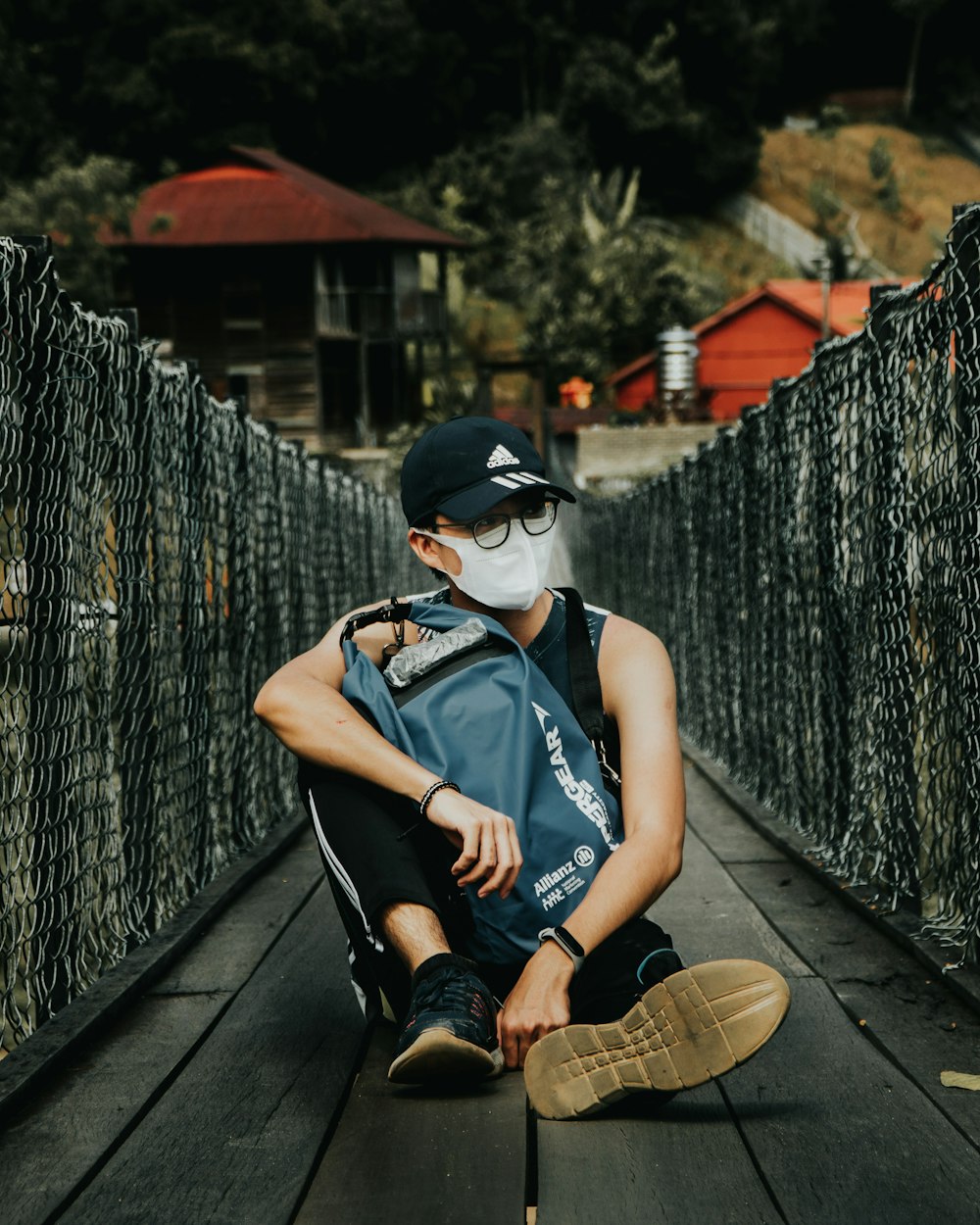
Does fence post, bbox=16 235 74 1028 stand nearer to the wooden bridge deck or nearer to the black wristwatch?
the wooden bridge deck

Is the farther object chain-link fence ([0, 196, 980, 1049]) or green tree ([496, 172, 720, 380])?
green tree ([496, 172, 720, 380])

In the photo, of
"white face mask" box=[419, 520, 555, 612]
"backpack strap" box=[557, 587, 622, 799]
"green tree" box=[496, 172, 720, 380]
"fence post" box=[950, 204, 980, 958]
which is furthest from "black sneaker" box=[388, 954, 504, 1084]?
"green tree" box=[496, 172, 720, 380]

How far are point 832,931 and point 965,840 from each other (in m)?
0.64

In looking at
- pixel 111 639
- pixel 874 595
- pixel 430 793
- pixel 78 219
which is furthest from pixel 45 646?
pixel 78 219

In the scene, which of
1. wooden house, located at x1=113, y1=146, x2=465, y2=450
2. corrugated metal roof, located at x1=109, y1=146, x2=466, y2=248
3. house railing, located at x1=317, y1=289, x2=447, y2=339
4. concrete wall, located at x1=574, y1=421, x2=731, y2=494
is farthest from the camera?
house railing, located at x1=317, y1=289, x2=447, y2=339

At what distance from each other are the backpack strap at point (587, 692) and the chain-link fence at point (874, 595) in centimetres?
74

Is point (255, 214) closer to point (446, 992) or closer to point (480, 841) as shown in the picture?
point (480, 841)

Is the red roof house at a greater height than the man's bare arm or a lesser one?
lesser

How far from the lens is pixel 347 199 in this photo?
47.5m

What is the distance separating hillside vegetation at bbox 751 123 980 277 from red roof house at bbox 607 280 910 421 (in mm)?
26442

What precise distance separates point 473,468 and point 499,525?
128mm

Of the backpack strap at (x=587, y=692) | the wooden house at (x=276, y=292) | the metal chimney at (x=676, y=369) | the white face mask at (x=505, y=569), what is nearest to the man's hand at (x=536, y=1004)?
the backpack strap at (x=587, y=692)

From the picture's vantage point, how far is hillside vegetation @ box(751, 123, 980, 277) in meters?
72.0

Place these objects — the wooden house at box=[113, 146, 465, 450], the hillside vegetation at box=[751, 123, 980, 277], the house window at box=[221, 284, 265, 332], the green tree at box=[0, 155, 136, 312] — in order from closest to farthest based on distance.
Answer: the green tree at box=[0, 155, 136, 312] → the wooden house at box=[113, 146, 465, 450] → the house window at box=[221, 284, 265, 332] → the hillside vegetation at box=[751, 123, 980, 277]
